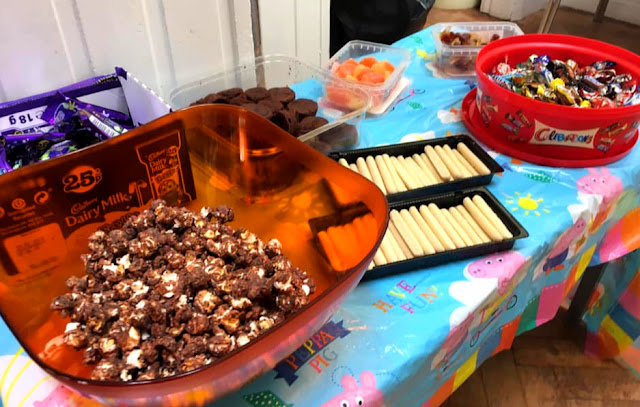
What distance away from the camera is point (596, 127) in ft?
2.96

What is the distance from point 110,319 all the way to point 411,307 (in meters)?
0.39

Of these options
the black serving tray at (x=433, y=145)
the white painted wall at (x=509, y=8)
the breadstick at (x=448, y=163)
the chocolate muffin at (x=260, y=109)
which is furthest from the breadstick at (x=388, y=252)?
the white painted wall at (x=509, y=8)

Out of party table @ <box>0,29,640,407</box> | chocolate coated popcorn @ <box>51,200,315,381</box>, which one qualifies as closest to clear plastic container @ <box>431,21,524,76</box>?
party table @ <box>0,29,640,407</box>

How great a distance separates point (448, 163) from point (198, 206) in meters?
0.45

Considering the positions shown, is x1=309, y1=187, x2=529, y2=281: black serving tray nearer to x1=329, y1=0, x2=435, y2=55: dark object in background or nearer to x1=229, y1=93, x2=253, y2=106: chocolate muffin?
x1=229, y1=93, x2=253, y2=106: chocolate muffin

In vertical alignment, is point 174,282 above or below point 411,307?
above

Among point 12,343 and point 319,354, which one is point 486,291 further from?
point 12,343

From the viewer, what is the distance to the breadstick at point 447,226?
30.0 inches

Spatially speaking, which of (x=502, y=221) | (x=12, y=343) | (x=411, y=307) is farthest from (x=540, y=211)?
(x=12, y=343)

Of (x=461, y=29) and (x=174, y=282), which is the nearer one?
(x=174, y=282)

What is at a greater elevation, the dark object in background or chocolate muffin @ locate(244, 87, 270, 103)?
chocolate muffin @ locate(244, 87, 270, 103)

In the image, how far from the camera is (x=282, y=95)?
1.02m

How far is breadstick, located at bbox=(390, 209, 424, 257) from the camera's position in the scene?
74 centimetres

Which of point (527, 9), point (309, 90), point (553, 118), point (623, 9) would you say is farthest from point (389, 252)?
point (623, 9)
